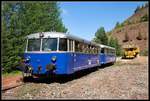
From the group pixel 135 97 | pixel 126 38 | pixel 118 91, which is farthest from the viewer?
pixel 126 38

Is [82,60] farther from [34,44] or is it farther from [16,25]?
[16,25]

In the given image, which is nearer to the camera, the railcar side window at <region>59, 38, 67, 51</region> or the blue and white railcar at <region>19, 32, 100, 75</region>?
the blue and white railcar at <region>19, 32, 100, 75</region>

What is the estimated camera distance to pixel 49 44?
56.0 ft

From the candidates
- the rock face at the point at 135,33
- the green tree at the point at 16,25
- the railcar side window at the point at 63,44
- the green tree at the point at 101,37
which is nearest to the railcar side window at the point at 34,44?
the railcar side window at the point at 63,44

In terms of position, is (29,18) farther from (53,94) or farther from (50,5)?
(53,94)

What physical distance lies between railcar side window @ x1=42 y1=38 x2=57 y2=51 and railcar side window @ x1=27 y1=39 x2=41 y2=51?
1.02ft

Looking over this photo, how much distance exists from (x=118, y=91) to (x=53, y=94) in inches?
103

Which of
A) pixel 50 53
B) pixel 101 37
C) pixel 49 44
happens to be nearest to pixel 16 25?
pixel 49 44

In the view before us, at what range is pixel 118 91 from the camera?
42.9ft

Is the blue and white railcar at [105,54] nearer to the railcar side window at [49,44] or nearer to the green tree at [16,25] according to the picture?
the green tree at [16,25]

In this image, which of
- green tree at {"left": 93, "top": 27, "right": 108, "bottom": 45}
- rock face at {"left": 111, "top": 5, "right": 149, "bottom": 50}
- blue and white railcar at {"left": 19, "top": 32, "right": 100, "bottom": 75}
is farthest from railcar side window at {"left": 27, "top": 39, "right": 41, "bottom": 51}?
rock face at {"left": 111, "top": 5, "right": 149, "bottom": 50}

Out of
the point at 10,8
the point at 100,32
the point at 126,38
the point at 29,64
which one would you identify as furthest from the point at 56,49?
the point at 126,38

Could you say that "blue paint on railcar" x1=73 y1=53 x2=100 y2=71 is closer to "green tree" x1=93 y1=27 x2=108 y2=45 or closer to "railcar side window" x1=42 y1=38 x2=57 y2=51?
"railcar side window" x1=42 y1=38 x2=57 y2=51

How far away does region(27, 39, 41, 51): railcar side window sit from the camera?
17.4 metres
